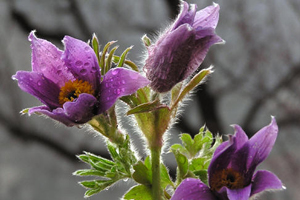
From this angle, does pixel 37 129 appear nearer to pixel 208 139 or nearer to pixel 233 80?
pixel 233 80

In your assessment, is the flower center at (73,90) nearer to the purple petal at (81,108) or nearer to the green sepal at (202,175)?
the purple petal at (81,108)

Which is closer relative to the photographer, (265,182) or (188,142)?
(265,182)

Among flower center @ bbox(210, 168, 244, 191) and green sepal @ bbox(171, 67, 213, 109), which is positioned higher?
green sepal @ bbox(171, 67, 213, 109)

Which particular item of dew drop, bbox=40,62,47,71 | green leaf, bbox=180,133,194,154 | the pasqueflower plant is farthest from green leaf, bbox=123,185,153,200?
dew drop, bbox=40,62,47,71

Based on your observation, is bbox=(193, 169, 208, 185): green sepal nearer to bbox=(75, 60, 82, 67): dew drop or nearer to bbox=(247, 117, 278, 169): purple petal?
bbox=(247, 117, 278, 169): purple petal

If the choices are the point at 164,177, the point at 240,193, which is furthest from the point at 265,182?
the point at 164,177

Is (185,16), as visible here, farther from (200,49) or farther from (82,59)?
(82,59)
